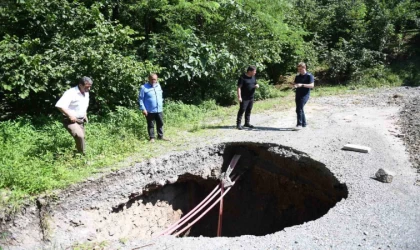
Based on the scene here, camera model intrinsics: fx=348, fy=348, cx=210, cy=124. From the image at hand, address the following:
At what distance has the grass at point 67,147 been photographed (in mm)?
5379

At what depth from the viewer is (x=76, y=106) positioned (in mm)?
5902

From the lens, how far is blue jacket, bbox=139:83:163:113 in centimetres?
727

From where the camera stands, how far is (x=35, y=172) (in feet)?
18.2

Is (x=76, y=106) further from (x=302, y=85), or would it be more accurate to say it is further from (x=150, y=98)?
(x=302, y=85)

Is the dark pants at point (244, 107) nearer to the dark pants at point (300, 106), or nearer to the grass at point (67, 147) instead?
the grass at point (67, 147)

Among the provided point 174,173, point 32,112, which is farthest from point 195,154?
point 32,112

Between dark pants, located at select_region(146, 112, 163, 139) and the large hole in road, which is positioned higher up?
dark pants, located at select_region(146, 112, 163, 139)

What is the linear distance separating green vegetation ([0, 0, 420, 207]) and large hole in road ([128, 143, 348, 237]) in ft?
4.06

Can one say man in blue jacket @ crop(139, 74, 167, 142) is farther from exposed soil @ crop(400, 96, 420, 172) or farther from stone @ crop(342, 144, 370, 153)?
exposed soil @ crop(400, 96, 420, 172)

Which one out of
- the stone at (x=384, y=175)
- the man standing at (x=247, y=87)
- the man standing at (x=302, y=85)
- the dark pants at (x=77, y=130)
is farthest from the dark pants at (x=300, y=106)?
the dark pants at (x=77, y=130)

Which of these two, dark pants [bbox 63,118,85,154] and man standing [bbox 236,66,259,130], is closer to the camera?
dark pants [bbox 63,118,85,154]

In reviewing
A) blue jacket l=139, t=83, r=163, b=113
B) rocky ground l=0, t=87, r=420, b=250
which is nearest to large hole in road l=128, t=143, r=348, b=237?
rocky ground l=0, t=87, r=420, b=250

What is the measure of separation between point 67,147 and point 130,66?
2946 mm

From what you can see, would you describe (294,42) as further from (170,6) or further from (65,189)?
(65,189)
